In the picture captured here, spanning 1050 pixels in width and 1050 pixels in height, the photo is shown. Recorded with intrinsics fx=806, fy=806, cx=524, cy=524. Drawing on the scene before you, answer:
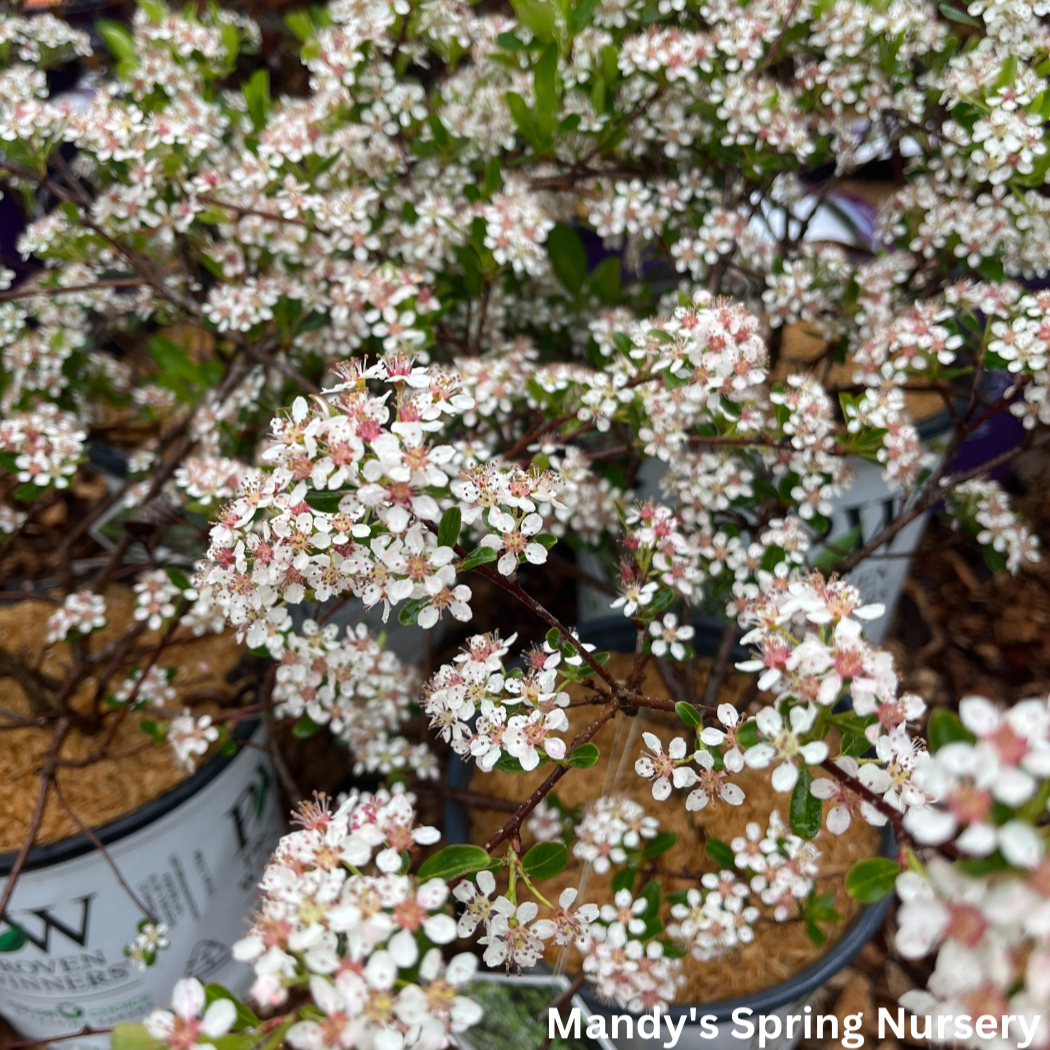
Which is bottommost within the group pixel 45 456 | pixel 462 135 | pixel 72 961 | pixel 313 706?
pixel 72 961

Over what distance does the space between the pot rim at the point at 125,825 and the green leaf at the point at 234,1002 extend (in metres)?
0.64

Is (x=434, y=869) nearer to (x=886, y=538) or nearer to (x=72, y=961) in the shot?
(x=886, y=538)

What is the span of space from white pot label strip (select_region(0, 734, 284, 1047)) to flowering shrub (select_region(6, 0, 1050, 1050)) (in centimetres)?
10

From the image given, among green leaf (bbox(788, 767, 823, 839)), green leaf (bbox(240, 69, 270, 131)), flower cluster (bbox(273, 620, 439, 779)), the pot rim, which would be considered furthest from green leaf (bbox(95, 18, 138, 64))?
green leaf (bbox(788, 767, 823, 839))

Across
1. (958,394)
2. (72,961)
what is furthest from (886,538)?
(72,961)

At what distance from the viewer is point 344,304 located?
3.49ft

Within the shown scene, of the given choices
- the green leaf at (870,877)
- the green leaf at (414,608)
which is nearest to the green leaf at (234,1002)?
the green leaf at (414,608)

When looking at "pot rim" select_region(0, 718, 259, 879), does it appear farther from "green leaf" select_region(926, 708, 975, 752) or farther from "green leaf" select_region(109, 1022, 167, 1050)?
"green leaf" select_region(926, 708, 975, 752)

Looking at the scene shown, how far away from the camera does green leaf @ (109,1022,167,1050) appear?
0.51 meters

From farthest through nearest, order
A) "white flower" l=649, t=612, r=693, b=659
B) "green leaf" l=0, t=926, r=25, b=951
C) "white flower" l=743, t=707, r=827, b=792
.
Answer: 1. "green leaf" l=0, t=926, r=25, b=951
2. "white flower" l=649, t=612, r=693, b=659
3. "white flower" l=743, t=707, r=827, b=792

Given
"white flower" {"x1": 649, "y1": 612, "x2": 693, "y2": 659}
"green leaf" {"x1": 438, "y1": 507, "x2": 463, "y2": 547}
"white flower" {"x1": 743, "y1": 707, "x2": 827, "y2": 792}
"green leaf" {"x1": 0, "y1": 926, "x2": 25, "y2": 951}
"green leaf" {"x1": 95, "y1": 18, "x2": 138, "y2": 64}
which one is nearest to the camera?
"white flower" {"x1": 743, "y1": 707, "x2": 827, "y2": 792}

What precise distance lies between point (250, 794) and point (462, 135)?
1085mm

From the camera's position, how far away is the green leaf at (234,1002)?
54 cm

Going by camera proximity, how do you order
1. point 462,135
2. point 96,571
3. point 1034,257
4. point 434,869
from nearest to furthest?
1. point 434,869
2. point 1034,257
3. point 462,135
4. point 96,571
